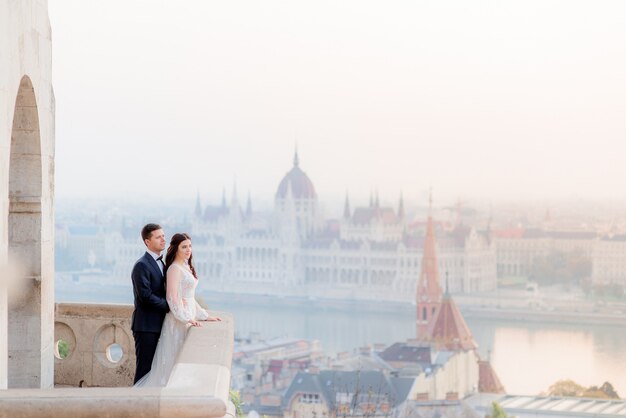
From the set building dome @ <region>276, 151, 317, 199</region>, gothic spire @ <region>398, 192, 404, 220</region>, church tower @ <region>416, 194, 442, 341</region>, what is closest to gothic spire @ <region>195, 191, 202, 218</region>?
building dome @ <region>276, 151, 317, 199</region>

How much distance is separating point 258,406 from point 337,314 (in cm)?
2011

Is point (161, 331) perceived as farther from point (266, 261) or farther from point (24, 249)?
point (266, 261)

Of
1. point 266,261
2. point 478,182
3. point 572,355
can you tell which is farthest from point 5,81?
point 266,261

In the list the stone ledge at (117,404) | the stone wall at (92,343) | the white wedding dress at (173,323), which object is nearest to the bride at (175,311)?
the white wedding dress at (173,323)

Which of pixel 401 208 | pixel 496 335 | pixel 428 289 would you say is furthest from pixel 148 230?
pixel 401 208

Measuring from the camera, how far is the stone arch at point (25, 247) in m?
2.62

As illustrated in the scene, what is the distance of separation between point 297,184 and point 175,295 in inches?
1867

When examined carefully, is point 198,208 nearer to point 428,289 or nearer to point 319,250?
point 319,250

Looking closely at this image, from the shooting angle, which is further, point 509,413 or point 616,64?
point 616,64

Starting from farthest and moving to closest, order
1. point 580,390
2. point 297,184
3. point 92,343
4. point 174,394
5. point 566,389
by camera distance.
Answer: point 297,184 < point 580,390 < point 566,389 < point 92,343 < point 174,394

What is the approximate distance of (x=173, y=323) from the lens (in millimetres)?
2654

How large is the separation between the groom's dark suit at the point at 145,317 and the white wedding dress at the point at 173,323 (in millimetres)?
15

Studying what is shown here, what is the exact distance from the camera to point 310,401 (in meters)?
29.1

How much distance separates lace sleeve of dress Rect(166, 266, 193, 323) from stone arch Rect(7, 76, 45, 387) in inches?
11.1
